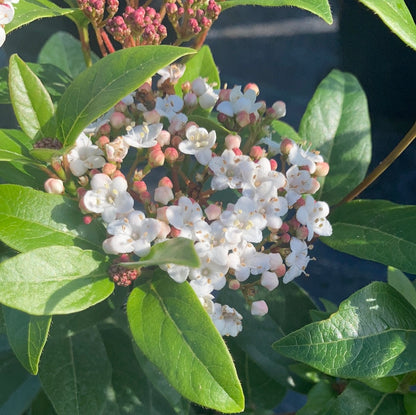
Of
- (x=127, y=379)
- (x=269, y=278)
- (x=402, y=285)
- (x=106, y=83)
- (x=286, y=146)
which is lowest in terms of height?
(x=127, y=379)

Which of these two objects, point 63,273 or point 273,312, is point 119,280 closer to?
point 63,273

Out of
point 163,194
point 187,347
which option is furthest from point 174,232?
point 187,347

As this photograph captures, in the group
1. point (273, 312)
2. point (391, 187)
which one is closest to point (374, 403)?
point (273, 312)

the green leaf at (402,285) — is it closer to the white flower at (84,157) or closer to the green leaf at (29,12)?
the white flower at (84,157)

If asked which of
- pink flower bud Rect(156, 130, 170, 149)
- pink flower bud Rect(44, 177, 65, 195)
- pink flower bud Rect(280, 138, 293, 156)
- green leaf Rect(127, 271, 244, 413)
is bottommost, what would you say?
green leaf Rect(127, 271, 244, 413)

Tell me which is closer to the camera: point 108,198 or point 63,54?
point 108,198

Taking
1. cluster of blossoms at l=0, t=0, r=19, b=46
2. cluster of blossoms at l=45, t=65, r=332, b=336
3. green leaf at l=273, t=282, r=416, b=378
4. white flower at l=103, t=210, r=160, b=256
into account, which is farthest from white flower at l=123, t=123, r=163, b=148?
green leaf at l=273, t=282, r=416, b=378

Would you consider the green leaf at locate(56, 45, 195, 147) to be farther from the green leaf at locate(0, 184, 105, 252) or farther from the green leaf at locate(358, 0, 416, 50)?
the green leaf at locate(358, 0, 416, 50)

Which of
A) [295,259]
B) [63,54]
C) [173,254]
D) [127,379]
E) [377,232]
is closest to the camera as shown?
[173,254]

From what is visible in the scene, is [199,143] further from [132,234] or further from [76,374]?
[76,374]
